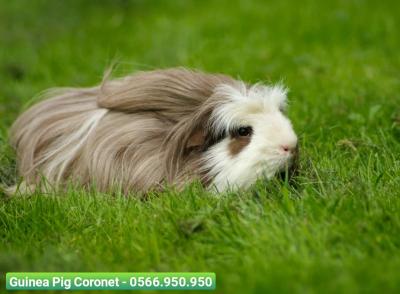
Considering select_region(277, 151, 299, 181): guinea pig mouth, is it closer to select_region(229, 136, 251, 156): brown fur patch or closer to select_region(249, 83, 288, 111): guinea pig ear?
select_region(229, 136, 251, 156): brown fur patch

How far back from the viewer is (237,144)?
13.7 ft

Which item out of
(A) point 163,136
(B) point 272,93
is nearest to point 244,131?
(B) point 272,93

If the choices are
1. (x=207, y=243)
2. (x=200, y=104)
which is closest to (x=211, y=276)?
(x=207, y=243)

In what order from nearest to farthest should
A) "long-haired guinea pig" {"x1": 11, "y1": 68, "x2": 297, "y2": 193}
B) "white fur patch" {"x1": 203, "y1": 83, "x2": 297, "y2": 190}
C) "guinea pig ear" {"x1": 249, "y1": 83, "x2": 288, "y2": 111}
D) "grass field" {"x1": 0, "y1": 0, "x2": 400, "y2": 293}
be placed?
"grass field" {"x1": 0, "y1": 0, "x2": 400, "y2": 293}, "white fur patch" {"x1": 203, "y1": 83, "x2": 297, "y2": 190}, "long-haired guinea pig" {"x1": 11, "y1": 68, "x2": 297, "y2": 193}, "guinea pig ear" {"x1": 249, "y1": 83, "x2": 288, "y2": 111}

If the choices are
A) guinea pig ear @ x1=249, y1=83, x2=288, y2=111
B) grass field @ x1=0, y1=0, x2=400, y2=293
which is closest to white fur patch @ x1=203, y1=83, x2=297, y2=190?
guinea pig ear @ x1=249, y1=83, x2=288, y2=111

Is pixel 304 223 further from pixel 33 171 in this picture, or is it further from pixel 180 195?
pixel 33 171

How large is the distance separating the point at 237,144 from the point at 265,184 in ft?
1.07

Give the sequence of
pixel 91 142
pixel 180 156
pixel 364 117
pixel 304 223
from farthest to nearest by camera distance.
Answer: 1. pixel 364 117
2. pixel 91 142
3. pixel 180 156
4. pixel 304 223

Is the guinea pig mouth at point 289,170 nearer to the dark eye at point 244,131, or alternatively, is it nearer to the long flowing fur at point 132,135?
the dark eye at point 244,131

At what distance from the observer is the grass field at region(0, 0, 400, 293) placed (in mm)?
3137

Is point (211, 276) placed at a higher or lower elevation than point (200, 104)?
lower

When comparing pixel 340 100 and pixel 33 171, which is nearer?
pixel 33 171

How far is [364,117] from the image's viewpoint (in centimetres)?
543

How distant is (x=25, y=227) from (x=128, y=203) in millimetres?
552
